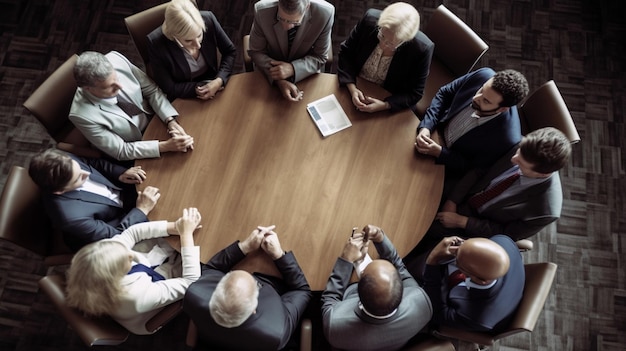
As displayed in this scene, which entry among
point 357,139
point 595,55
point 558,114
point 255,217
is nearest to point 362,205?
point 357,139

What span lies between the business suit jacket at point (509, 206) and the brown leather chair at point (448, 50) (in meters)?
0.71

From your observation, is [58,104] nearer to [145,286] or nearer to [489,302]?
[145,286]

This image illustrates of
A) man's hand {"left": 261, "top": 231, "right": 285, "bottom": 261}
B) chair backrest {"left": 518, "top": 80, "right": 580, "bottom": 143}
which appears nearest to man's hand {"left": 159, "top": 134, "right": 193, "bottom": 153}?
man's hand {"left": 261, "top": 231, "right": 285, "bottom": 261}

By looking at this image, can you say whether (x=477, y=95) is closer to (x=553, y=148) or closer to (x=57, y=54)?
(x=553, y=148)

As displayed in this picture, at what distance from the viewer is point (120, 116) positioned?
2.82 meters

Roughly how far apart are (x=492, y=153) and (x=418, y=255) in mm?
829

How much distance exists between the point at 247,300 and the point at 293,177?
0.88m

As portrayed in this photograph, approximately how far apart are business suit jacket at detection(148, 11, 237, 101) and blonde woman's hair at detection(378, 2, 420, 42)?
1134 mm

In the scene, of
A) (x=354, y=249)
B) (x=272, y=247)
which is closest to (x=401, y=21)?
(x=354, y=249)

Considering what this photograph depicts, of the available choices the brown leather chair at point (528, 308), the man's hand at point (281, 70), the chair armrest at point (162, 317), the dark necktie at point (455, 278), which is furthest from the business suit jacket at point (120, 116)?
the brown leather chair at point (528, 308)

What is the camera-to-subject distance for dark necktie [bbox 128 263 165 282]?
2458 millimetres

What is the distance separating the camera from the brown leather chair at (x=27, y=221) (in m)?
2.54

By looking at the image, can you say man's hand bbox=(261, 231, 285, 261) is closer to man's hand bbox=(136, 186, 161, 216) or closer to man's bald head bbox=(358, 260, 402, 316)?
man's bald head bbox=(358, 260, 402, 316)

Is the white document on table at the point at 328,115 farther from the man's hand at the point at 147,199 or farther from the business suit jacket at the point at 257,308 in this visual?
the man's hand at the point at 147,199
